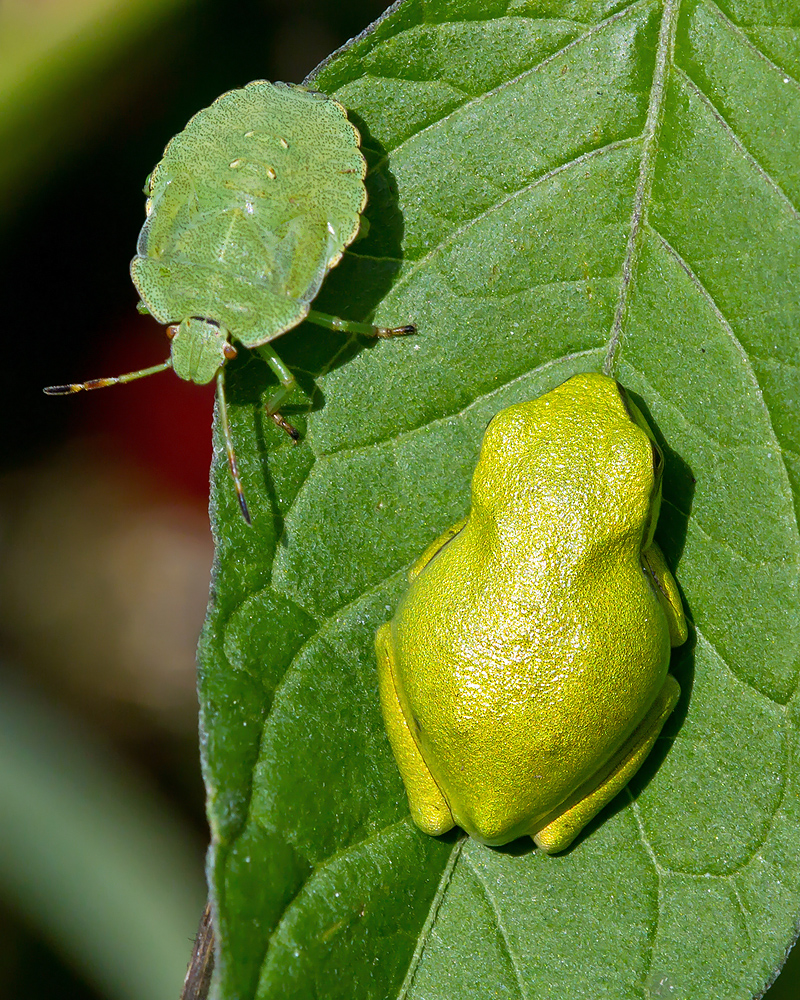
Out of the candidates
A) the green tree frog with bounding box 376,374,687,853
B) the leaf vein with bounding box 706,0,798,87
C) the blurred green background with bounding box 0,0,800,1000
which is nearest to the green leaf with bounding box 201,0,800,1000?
the leaf vein with bounding box 706,0,798,87

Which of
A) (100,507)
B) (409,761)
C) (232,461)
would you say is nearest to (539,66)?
(232,461)

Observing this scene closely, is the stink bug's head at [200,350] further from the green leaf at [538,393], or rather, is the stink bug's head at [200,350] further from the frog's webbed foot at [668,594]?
the frog's webbed foot at [668,594]

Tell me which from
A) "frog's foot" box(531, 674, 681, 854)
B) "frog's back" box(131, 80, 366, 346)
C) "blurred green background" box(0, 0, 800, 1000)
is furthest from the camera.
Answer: "blurred green background" box(0, 0, 800, 1000)

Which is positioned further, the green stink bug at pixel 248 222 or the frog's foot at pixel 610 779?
the green stink bug at pixel 248 222

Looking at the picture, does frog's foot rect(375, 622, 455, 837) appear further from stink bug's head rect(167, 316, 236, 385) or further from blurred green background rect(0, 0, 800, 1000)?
blurred green background rect(0, 0, 800, 1000)

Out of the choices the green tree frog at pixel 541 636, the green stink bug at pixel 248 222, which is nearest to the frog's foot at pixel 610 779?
the green tree frog at pixel 541 636

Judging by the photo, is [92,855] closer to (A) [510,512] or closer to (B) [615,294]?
(A) [510,512]
